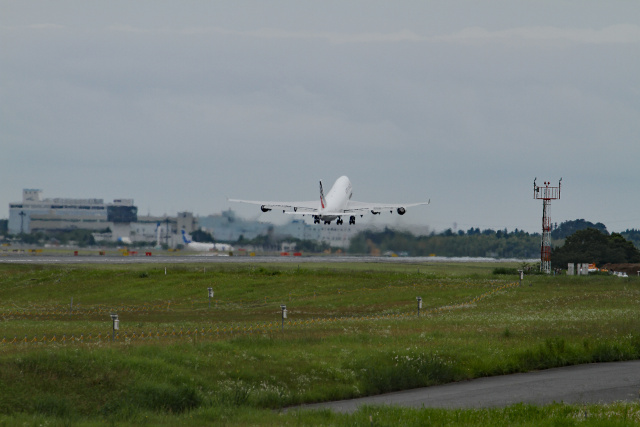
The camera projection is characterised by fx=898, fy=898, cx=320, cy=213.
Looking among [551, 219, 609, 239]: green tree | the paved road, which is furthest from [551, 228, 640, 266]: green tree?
the paved road

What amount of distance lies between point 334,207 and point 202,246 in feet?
143

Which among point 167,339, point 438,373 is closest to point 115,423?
point 438,373

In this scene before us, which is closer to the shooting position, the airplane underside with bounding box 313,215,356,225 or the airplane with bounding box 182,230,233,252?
the airplane underside with bounding box 313,215,356,225

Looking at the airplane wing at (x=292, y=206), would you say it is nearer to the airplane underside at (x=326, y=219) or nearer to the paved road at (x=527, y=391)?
the airplane underside at (x=326, y=219)

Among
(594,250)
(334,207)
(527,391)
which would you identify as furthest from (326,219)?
(527,391)

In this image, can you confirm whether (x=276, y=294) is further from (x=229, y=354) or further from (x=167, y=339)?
(x=229, y=354)

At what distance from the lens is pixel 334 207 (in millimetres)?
107000

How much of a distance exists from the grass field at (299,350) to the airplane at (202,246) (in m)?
65.7

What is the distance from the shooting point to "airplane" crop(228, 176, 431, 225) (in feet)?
344

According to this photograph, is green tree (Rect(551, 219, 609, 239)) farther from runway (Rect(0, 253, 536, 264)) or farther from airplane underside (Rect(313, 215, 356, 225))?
airplane underside (Rect(313, 215, 356, 225))

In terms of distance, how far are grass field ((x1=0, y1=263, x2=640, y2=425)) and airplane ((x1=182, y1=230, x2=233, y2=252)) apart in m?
65.7

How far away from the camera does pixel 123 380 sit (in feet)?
85.1

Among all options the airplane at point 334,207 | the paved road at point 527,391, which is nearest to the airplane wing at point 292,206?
the airplane at point 334,207

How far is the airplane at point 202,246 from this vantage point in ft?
462
